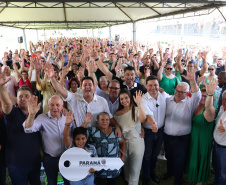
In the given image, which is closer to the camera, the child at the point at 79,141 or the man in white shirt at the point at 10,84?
the child at the point at 79,141

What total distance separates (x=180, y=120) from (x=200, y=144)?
404 millimetres

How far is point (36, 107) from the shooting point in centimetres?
193

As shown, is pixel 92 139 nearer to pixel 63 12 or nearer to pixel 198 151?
pixel 198 151

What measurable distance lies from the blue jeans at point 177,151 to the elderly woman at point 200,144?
0.26 ft

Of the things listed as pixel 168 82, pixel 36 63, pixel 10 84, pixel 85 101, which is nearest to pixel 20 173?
pixel 85 101

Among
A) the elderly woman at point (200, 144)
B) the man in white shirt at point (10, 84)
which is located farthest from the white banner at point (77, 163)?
the man in white shirt at point (10, 84)

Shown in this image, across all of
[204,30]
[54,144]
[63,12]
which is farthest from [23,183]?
[204,30]

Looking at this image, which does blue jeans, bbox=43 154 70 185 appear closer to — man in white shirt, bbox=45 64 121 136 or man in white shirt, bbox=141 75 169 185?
man in white shirt, bbox=45 64 121 136

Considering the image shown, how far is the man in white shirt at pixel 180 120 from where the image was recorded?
8.14 ft

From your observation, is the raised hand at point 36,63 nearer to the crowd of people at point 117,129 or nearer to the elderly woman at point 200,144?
the crowd of people at point 117,129

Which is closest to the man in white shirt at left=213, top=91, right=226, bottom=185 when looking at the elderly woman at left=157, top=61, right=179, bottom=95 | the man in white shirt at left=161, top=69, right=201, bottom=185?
the man in white shirt at left=161, top=69, right=201, bottom=185

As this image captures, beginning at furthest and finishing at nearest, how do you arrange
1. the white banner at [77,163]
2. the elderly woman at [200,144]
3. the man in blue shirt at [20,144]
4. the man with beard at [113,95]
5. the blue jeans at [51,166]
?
the man with beard at [113,95] → the elderly woman at [200,144] → the blue jeans at [51,166] → the man in blue shirt at [20,144] → the white banner at [77,163]

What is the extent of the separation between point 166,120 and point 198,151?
1.88ft

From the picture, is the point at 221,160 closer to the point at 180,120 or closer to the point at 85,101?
the point at 180,120
